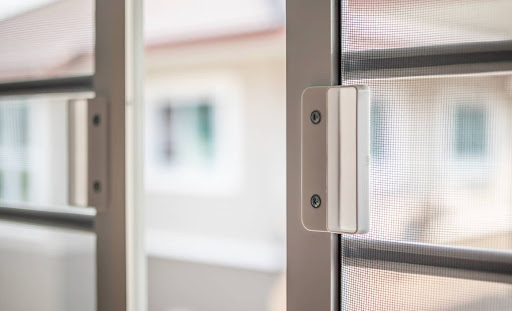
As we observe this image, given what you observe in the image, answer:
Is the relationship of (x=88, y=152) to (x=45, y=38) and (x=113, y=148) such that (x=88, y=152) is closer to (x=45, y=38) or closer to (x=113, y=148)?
(x=113, y=148)

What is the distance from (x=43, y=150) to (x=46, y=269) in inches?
8.4

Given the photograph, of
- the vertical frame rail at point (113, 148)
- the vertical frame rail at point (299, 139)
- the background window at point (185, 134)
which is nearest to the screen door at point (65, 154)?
the vertical frame rail at point (113, 148)

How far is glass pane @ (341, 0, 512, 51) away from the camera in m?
0.54

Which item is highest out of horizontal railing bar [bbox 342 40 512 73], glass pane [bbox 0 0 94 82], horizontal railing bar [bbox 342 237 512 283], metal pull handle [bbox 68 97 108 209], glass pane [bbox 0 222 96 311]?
glass pane [bbox 0 0 94 82]

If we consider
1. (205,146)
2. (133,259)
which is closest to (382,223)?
(133,259)

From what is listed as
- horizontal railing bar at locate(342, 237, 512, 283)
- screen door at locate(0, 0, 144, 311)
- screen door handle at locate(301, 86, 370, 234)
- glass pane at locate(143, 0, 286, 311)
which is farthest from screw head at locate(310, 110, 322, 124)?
glass pane at locate(143, 0, 286, 311)

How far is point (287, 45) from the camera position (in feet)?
2.18

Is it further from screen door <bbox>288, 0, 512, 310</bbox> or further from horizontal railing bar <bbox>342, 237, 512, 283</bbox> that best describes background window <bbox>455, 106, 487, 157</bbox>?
horizontal railing bar <bbox>342, 237, 512, 283</bbox>

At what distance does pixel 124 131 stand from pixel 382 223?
1.35 feet

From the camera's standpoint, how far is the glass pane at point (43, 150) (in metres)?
0.86

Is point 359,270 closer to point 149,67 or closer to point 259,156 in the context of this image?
point 259,156

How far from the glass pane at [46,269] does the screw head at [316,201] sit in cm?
41

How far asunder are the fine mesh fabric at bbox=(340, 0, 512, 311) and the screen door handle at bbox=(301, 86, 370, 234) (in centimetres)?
2

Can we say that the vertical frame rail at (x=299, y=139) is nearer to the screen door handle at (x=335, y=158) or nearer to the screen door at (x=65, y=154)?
the screen door handle at (x=335, y=158)
